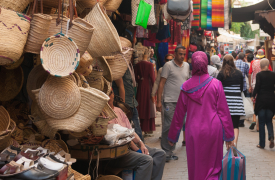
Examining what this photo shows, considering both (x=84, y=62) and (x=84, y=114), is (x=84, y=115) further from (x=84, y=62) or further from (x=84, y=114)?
(x=84, y=62)

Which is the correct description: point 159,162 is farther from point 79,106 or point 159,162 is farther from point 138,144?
point 79,106

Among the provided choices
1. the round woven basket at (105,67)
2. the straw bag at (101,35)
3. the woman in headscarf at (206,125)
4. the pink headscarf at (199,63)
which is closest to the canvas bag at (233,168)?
the woman in headscarf at (206,125)

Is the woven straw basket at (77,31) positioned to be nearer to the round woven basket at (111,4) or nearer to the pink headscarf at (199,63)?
the round woven basket at (111,4)

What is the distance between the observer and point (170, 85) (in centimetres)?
631

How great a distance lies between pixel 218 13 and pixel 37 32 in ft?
26.7

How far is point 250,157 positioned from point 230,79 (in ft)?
5.10

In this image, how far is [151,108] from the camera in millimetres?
7766

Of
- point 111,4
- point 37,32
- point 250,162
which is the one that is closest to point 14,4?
point 37,32

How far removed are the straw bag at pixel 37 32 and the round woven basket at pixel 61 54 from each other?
0.06m

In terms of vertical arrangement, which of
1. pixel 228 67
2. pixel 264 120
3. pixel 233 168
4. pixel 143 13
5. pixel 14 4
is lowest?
pixel 264 120

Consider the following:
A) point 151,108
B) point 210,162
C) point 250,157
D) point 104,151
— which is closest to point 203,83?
point 210,162

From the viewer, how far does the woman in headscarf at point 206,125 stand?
3.98 m

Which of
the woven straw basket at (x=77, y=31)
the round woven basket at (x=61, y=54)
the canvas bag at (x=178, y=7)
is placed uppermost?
the canvas bag at (x=178, y=7)

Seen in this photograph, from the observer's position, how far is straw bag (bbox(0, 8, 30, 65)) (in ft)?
6.49
